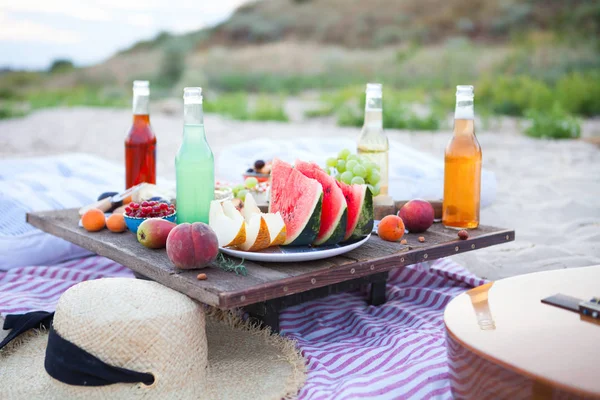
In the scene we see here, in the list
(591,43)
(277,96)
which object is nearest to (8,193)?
(277,96)

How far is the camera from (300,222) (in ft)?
7.54

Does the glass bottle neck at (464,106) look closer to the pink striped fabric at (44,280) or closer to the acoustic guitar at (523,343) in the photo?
the acoustic guitar at (523,343)

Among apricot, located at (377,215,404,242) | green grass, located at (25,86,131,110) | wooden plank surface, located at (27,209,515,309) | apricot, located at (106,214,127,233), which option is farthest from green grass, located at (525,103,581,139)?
green grass, located at (25,86,131,110)

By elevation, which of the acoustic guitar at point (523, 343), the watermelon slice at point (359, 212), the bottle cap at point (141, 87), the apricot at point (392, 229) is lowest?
the acoustic guitar at point (523, 343)

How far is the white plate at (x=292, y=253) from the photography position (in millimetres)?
2191

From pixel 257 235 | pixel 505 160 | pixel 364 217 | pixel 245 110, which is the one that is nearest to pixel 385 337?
pixel 364 217

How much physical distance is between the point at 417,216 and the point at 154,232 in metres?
1.07

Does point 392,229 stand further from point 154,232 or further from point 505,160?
point 505,160

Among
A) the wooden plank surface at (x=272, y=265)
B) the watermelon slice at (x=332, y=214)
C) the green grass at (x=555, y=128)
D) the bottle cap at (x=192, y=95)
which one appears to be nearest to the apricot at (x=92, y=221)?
the wooden plank surface at (x=272, y=265)

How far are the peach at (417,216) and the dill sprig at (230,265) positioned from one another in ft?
2.66

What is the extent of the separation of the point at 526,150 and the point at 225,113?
694 cm

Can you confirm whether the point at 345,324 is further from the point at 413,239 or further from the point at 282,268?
the point at 282,268

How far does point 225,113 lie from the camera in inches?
512

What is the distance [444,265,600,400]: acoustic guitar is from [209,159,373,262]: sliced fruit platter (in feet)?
1.83
